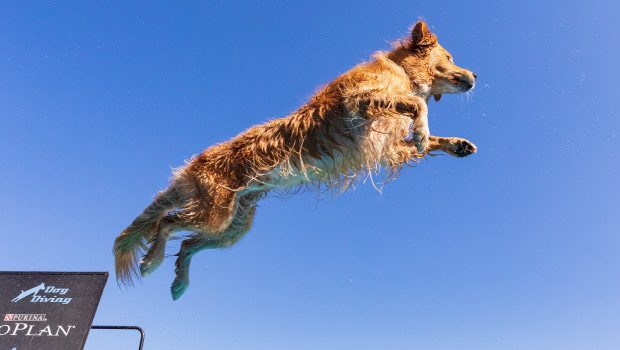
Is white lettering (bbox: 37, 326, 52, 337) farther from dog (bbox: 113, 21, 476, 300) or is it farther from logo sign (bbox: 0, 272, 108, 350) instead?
dog (bbox: 113, 21, 476, 300)

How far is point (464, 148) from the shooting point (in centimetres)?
618

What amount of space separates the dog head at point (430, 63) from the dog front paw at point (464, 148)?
→ 80 centimetres

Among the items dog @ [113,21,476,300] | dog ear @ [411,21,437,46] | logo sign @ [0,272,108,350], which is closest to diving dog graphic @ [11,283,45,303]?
logo sign @ [0,272,108,350]

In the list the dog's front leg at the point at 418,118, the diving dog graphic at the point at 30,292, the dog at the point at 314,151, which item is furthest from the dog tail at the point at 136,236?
the dog's front leg at the point at 418,118

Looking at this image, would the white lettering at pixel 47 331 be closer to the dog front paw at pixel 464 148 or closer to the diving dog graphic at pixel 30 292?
the diving dog graphic at pixel 30 292

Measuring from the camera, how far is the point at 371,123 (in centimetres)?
589

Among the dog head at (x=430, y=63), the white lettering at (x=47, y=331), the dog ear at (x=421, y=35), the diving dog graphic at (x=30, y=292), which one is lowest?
the white lettering at (x=47, y=331)

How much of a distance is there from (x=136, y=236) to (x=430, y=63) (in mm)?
4510

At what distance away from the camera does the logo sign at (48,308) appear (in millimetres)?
5375

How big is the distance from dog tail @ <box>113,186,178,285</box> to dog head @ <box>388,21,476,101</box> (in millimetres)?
3531

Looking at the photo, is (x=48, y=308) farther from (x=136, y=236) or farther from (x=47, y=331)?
(x=136, y=236)

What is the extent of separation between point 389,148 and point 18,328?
4.72 metres

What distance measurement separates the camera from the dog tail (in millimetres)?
6604

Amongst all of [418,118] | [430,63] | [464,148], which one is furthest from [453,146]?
[430,63]
